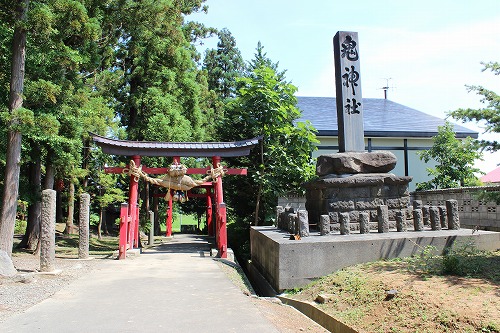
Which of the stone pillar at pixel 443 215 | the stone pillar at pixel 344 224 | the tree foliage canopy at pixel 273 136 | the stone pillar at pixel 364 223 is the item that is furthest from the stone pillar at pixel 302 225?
the tree foliage canopy at pixel 273 136

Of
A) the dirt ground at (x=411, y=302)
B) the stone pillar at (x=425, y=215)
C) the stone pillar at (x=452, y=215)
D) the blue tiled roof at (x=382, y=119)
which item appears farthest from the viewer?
the blue tiled roof at (x=382, y=119)

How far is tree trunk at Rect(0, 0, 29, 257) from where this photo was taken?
10508 millimetres

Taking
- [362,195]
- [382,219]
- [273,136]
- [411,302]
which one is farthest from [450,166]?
Result: [411,302]

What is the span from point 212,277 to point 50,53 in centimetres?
824

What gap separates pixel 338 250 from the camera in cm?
743

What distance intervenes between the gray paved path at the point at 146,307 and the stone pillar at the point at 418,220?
4.35 metres

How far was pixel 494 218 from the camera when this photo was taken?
37.2 ft

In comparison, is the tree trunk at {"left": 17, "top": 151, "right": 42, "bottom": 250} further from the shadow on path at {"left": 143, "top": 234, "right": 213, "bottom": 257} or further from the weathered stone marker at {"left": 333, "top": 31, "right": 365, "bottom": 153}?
the weathered stone marker at {"left": 333, "top": 31, "right": 365, "bottom": 153}

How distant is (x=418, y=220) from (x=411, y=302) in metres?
4.32

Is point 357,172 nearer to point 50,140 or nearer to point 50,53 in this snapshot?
point 50,140

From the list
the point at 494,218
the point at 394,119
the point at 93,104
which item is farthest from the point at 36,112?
the point at 394,119

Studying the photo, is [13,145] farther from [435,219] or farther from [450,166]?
[450,166]

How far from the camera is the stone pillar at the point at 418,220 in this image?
8894mm

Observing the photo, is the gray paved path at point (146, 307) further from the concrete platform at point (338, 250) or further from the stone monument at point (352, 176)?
the stone monument at point (352, 176)
